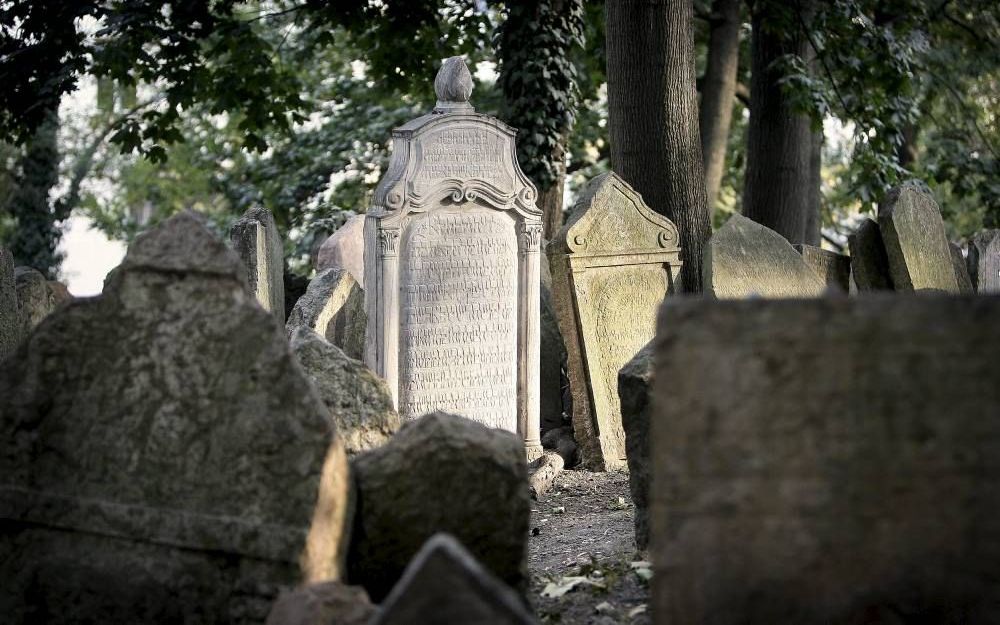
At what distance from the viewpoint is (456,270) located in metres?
8.65

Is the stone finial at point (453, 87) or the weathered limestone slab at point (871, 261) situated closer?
the stone finial at point (453, 87)

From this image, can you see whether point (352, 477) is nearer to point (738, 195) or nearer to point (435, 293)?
point (435, 293)

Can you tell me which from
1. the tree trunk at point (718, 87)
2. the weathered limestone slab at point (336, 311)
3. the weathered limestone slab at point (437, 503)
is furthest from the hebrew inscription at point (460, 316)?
the tree trunk at point (718, 87)

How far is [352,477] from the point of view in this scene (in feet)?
13.2

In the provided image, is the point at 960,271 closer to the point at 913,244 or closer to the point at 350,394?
the point at 913,244

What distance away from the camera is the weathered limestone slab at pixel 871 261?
9.41m

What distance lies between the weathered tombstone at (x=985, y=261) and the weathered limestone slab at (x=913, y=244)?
3.72 feet

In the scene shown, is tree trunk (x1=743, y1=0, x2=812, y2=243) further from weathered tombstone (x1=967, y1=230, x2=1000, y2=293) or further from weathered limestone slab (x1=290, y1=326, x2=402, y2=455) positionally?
weathered limestone slab (x1=290, y1=326, x2=402, y2=455)

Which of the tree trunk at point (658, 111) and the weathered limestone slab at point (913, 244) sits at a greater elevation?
the tree trunk at point (658, 111)

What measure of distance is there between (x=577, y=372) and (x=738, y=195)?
12.8m

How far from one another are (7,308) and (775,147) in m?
8.12

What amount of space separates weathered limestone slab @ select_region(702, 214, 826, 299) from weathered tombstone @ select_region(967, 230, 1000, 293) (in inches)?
104

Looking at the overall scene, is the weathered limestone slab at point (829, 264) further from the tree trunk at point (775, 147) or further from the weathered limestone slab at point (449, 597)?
the weathered limestone slab at point (449, 597)


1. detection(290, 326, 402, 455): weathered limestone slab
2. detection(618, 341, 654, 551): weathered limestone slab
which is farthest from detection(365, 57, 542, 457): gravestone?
detection(618, 341, 654, 551): weathered limestone slab
